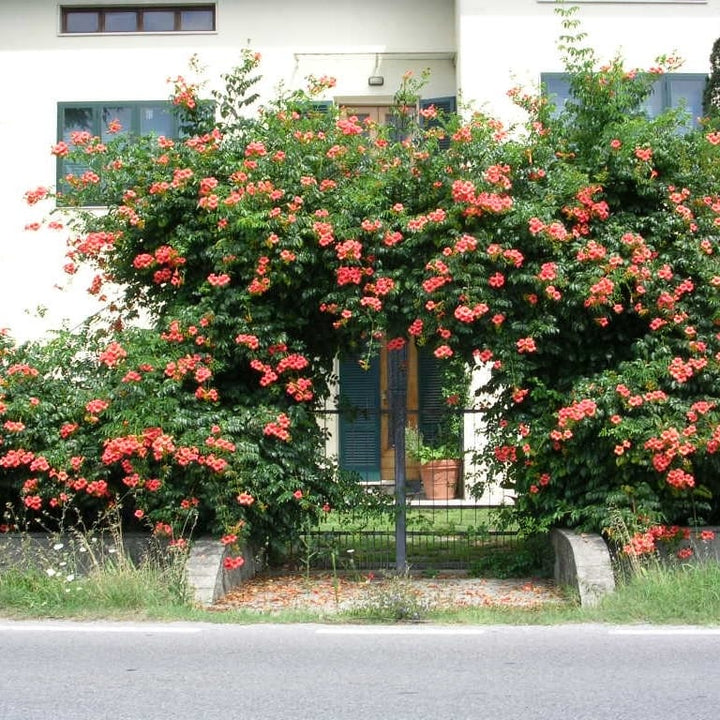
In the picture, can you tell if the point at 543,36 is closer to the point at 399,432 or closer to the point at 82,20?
the point at 82,20

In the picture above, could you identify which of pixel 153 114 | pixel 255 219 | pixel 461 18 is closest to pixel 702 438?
pixel 255 219

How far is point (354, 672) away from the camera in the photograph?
611 centimetres

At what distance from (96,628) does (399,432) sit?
3472 mm

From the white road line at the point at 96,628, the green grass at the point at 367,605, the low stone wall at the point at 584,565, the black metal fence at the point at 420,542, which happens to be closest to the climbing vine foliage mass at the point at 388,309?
the low stone wall at the point at 584,565

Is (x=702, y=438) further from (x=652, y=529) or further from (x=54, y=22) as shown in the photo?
(x=54, y=22)

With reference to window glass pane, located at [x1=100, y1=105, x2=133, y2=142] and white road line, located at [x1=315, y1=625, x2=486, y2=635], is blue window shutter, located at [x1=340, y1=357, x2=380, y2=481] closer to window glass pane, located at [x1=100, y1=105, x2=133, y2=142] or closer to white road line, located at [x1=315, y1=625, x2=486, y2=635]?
white road line, located at [x1=315, y1=625, x2=486, y2=635]

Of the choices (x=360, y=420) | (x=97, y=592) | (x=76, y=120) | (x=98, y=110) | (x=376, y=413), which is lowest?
(x=97, y=592)

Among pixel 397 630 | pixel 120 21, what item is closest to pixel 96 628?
pixel 397 630

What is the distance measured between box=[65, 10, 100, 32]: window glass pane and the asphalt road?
1286cm

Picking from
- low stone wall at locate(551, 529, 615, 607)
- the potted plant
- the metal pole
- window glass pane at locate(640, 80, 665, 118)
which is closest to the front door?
the potted plant

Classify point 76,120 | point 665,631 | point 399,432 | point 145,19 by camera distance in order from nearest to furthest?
1. point 665,631
2. point 399,432
3. point 76,120
4. point 145,19

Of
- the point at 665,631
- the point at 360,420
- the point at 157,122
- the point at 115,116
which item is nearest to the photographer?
the point at 665,631

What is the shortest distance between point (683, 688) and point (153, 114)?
13.9 m

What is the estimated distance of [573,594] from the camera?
27.3 ft
